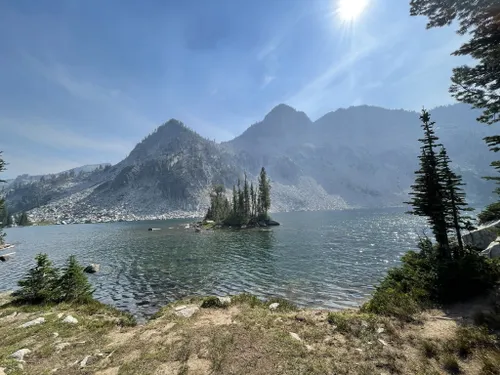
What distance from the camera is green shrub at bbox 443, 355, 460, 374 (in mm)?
8320

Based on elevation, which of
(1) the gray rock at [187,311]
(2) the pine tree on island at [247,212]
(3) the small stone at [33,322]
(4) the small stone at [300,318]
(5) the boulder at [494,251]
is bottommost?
(1) the gray rock at [187,311]

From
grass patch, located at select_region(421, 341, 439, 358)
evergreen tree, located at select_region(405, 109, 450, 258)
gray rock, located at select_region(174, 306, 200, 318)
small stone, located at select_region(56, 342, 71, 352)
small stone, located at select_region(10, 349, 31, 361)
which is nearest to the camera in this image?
grass patch, located at select_region(421, 341, 439, 358)

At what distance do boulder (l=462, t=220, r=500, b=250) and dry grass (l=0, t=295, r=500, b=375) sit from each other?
20152 mm

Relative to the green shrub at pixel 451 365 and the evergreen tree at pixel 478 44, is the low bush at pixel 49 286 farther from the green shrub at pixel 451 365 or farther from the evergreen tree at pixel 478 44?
the evergreen tree at pixel 478 44

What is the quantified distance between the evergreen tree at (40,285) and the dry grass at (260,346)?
5.61 metres

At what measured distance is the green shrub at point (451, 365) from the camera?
8.32m

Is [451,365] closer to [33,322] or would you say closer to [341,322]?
[341,322]

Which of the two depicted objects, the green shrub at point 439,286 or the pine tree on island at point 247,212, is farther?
the pine tree on island at point 247,212

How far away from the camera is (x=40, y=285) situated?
20828mm

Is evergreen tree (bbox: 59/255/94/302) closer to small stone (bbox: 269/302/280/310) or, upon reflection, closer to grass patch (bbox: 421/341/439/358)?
small stone (bbox: 269/302/280/310)

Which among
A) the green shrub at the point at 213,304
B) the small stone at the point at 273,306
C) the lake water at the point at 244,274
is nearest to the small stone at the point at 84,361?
the green shrub at the point at 213,304

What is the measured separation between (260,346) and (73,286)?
18770mm

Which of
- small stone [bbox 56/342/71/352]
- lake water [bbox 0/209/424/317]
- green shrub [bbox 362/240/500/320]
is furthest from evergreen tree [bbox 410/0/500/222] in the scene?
small stone [bbox 56/342/71/352]

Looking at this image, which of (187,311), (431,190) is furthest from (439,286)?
(187,311)
